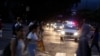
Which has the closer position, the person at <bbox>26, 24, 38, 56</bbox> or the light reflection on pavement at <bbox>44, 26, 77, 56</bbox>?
the person at <bbox>26, 24, 38, 56</bbox>

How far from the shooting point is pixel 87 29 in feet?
35.8

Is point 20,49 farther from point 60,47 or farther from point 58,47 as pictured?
point 60,47

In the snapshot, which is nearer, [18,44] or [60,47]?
[18,44]

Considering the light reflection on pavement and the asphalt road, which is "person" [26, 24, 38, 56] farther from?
the light reflection on pavement

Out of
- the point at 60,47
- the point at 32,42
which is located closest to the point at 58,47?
the point at 60,47

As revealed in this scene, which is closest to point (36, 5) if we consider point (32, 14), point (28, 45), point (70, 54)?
point (32, 14)

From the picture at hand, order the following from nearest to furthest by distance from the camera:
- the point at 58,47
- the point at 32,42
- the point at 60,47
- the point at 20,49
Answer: the point at 20,49, the point at 32,42, the point at 58,47, the point at 60,47

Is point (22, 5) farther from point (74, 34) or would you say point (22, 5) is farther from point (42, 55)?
point (42, 55)

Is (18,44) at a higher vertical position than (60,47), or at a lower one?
higher

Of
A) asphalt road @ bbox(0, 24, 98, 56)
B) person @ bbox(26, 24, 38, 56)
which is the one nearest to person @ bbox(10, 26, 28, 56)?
person @ bbox(26, 24, 38, 56)

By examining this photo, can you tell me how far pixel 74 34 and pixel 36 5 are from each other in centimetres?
6193

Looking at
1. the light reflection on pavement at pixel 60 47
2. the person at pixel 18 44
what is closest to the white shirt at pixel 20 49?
the person at pixel 18 44

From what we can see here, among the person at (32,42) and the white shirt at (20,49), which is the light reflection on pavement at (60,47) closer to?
the person at (32,42)

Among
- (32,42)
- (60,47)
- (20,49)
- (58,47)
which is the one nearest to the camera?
(20,49)
